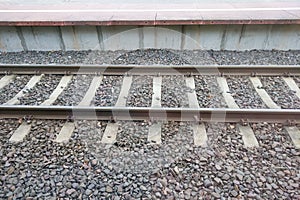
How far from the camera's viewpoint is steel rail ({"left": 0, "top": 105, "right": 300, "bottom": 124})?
3045 millimetres

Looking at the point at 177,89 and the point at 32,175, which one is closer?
the point at 32,175

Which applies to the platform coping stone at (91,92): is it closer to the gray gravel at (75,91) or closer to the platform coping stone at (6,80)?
the gray gravel at (75,91)

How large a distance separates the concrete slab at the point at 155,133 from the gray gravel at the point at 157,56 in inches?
78.4

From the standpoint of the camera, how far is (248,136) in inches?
A: 112

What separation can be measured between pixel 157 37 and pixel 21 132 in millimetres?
3498

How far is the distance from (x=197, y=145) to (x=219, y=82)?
161 centimetres

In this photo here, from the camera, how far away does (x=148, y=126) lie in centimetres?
304

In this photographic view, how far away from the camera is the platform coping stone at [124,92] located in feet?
11.4

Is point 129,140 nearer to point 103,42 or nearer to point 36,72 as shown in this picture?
point 36,72

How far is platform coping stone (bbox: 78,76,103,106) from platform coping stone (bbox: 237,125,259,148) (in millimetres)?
2214

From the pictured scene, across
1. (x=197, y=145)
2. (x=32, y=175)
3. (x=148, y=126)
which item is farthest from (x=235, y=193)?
(x=32, y=175)

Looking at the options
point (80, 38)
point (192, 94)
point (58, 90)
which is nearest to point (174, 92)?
point (192, 94)

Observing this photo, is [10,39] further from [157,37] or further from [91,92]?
[157,37]

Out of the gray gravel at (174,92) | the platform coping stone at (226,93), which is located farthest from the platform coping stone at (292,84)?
the gray gravel at (174,92)
